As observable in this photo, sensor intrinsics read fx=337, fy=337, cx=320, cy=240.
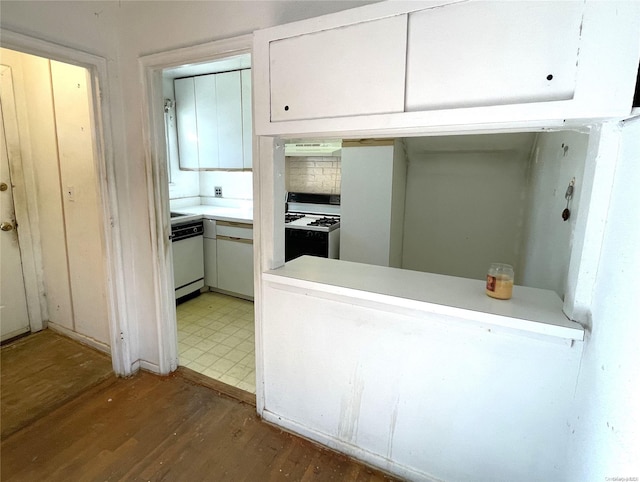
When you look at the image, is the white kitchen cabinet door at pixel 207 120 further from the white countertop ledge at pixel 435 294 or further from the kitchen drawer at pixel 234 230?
the white countertop ledge at pixel 435 294

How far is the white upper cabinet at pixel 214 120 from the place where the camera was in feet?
10.8

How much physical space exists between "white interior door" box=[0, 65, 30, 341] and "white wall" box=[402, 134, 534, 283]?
3.10m

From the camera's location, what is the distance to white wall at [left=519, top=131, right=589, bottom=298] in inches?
52.2

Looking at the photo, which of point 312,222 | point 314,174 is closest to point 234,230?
point 312,222

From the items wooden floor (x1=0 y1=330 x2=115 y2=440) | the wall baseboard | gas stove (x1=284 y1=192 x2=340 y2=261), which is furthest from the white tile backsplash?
wooden floor (x1=0 y1=330 x2=115 y2=440)

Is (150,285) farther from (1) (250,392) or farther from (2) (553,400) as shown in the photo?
(2) (553,400)

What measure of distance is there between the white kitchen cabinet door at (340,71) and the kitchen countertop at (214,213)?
195 cm

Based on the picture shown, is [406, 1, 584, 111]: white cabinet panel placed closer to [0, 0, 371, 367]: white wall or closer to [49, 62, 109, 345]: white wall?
[0, 0, 371, 367]: white wall

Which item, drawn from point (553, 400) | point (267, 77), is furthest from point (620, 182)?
point (267, 77)

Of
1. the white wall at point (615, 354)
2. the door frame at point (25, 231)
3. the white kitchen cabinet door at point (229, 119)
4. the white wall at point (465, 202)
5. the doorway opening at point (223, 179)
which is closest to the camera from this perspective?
the white wall at point (615, 354)

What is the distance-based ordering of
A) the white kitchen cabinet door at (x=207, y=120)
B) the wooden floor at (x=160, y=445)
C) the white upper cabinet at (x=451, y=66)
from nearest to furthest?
the white upper cabinet at (x=451, y=66) → the wooden floor at (x=160, y=445) → the white kitchen cabinet door at (x=207, y=120)

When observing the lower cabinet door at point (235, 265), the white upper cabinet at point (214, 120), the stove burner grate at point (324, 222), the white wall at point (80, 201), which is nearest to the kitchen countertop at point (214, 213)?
the lower cabinet door at point (235, 265)

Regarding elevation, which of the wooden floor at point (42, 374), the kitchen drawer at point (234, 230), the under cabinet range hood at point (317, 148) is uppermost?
the under cabinet range hood at point (317, 148)

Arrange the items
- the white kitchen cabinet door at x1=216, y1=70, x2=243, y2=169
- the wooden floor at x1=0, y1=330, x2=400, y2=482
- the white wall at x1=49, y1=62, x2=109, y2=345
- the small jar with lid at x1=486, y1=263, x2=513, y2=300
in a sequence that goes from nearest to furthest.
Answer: the small jar with lid at x1=486, y1=263, x2=513, y2=300
the wooden floor at x1=0, y1=330, x2=400, y2=482
the white wall at x1=49, y1=62, x2=109, y2=345
the white kitchen cabinet door at x1=216, y1=70, x2=243, y2=169
